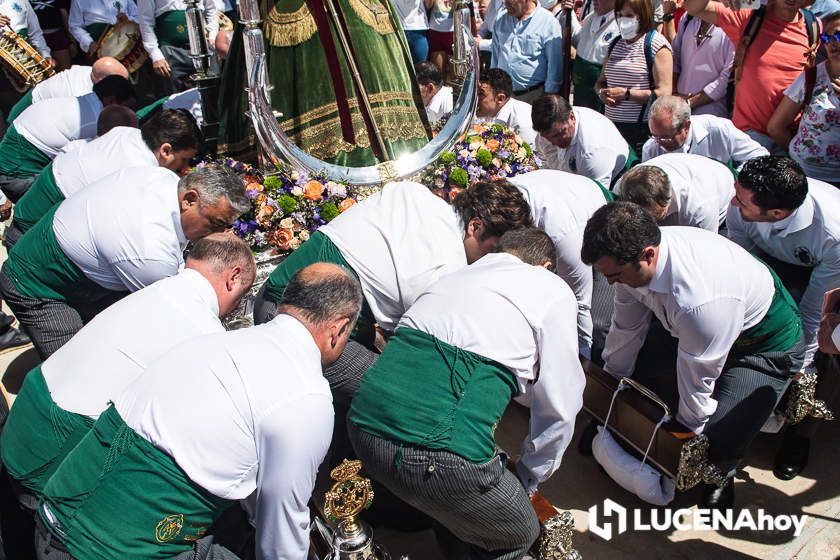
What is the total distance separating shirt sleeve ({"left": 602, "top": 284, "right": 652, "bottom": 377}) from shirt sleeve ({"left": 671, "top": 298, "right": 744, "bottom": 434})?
25 cm

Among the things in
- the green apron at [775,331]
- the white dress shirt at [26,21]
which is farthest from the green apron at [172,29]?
the green apron at [775,331]

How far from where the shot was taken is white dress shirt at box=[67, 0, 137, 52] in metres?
7.03

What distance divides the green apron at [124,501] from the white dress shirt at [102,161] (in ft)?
7.53

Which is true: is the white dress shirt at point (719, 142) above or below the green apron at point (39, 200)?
below

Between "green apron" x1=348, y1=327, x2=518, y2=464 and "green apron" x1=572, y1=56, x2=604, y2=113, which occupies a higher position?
"green apron" x1=348, y1=327, x2=518, y2=464

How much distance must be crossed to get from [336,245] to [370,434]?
841mm

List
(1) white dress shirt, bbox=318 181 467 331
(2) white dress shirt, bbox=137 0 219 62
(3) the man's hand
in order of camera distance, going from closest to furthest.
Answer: (1) white dress shirt, bbox=318 181 467 331
(2) white dress shirt, bbox=137 0 219 62
(3) the man's hand

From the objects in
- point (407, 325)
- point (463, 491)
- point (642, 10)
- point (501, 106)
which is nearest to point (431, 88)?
point (501, 106)

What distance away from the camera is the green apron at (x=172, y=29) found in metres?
6.65

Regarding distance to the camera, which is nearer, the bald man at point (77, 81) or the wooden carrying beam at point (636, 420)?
the wooden carrying beam at point (636, 420)

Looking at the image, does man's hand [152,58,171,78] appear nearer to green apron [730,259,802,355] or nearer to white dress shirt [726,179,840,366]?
white dress shirt [726,179,840,366]

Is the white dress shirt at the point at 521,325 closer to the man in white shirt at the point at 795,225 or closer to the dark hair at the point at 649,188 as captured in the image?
the dark hair at the point at 649,188

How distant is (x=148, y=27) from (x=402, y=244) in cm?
480

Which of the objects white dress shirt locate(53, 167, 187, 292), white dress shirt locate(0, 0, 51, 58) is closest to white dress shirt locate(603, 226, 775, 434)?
white dress shirt locate(53, 167, 187, 292)
